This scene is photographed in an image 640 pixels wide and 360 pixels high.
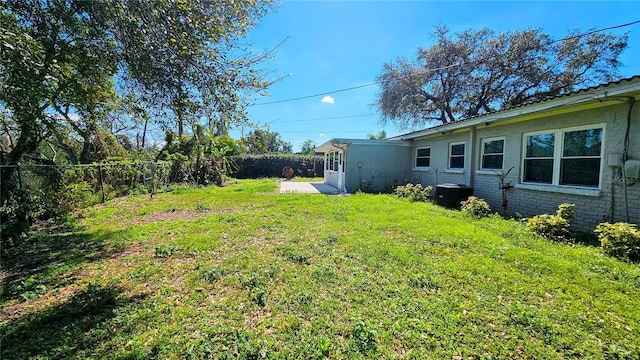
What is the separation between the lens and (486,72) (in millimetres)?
17812

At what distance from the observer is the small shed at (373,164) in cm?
1340

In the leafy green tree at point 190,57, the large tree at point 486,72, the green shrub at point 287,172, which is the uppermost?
the large tree at point 486,72

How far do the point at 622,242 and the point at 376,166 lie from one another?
971 centimetres

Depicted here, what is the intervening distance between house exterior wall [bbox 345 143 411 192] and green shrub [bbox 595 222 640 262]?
9.13 m

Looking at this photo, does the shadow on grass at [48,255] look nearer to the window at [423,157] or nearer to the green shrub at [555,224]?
the green shrub at [555,224]

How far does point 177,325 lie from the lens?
2637mm

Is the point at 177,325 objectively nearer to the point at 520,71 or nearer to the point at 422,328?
the point at 422,328

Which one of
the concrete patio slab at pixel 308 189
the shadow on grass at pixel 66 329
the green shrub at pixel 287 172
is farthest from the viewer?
the green shrub at pixel 287 172

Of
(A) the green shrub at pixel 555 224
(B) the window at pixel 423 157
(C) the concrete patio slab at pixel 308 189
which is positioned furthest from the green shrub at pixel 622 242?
(C) the concrete patio slab at pixel 308 189

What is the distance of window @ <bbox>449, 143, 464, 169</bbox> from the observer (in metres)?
10.2

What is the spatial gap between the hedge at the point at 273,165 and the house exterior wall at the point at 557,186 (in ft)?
54.1

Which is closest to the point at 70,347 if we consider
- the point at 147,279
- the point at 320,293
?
the point at 147,279

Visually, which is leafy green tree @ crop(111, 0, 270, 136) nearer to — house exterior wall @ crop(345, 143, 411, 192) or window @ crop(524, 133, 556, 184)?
window @ crop(524, 133, 556, 184)

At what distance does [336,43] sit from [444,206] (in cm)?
918
